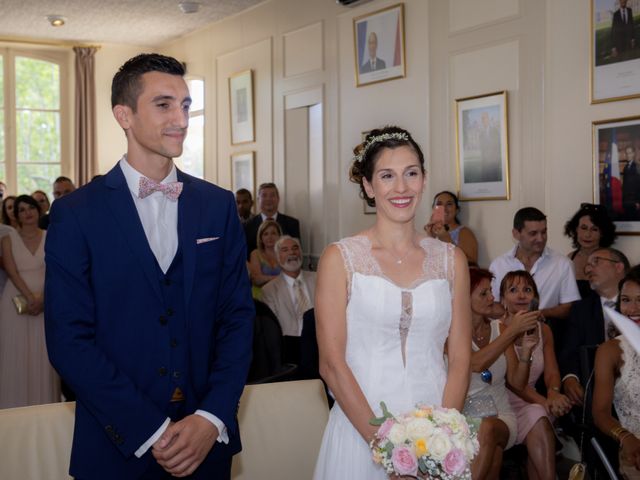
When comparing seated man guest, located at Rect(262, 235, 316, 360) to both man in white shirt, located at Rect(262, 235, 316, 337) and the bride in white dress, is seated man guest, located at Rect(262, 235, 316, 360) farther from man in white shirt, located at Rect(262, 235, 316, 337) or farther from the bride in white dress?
the bride in white dress

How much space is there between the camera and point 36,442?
227cm

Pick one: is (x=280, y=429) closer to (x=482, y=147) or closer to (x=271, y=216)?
(x=482, y=147)

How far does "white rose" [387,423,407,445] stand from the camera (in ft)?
6.31

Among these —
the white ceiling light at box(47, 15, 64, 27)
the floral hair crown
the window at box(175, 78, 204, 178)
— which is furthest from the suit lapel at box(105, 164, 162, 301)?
the window at box(175, 78, 204, 178)

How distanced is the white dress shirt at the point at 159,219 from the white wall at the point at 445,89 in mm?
Answer: 4411

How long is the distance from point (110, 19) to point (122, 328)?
995 cm

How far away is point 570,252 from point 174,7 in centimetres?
665

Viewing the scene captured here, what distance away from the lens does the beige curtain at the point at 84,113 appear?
1266 cm

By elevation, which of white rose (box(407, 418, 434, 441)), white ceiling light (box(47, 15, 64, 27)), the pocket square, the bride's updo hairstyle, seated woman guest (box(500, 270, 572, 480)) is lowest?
seated woman guest (box(500, 270, 572, 480))

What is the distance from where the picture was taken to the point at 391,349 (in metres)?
2.44

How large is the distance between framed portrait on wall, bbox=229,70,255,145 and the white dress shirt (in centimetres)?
847

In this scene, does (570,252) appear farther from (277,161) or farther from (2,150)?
(2,150)

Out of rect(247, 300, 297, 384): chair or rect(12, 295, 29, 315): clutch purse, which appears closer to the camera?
rect(247, 300, 297, 384): chair

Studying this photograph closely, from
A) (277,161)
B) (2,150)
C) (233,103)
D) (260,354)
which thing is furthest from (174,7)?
(260,354)
